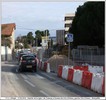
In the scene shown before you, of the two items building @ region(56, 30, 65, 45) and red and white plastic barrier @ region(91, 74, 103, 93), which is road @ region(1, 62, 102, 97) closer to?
red and white plastic barrier @ region(91, 74, 103, 93)

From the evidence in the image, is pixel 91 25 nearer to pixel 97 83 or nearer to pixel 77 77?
pixel 77 77

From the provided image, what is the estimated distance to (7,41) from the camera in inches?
3639

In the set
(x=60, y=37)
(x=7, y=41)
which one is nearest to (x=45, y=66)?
(x=7, y=41)

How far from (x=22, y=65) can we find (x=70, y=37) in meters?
7.72

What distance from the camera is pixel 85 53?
6000cm

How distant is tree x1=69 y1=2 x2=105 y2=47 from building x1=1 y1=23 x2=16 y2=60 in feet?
68.9

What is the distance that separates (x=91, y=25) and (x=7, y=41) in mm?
37934

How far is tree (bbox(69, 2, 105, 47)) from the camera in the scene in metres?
57.1

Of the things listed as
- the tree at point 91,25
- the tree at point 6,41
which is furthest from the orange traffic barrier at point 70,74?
the tree at point 6,41

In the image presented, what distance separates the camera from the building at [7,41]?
80562mm

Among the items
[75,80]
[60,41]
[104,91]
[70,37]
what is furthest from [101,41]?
[60,41]

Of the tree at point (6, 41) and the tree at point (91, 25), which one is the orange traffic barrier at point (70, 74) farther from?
the tree at point (6, 41)

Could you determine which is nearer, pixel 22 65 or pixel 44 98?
pixel 44 98

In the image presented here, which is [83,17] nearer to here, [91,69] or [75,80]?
[91,69]
